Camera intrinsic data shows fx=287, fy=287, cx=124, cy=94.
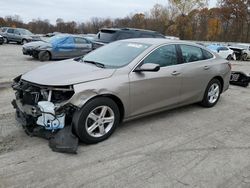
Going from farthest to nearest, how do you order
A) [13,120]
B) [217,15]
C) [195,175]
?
[217,15] → [13,120] → [195,175]

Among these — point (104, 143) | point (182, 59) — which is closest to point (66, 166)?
point (104, 143)

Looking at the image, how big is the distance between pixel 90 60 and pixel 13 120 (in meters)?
1.73

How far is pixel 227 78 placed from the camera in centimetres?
686

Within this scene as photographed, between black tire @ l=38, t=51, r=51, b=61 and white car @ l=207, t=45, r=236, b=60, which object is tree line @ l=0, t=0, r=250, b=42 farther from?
black tire @ l=38, t=51, r=51, b=61

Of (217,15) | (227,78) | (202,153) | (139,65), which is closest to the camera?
(202,153)

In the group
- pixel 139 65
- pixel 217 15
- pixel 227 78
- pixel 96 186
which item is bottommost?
pixel 96 186

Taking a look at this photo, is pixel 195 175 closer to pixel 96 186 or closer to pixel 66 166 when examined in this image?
pixel 96 186

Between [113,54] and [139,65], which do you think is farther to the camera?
[113,54]

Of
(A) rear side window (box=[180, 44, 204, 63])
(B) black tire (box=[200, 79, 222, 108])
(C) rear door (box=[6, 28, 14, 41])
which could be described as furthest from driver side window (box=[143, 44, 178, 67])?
(C) rear door (box=[6, 28, 14, 41])

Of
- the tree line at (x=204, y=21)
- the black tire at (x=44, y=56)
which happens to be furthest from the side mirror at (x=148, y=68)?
the tree line at (x=204, y=21)

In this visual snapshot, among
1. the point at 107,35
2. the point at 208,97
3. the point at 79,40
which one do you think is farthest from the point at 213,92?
the point at 79,40

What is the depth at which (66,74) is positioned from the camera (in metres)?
4.31

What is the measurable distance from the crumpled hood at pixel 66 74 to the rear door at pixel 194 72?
1.76m

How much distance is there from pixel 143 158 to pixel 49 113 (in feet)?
4.75
